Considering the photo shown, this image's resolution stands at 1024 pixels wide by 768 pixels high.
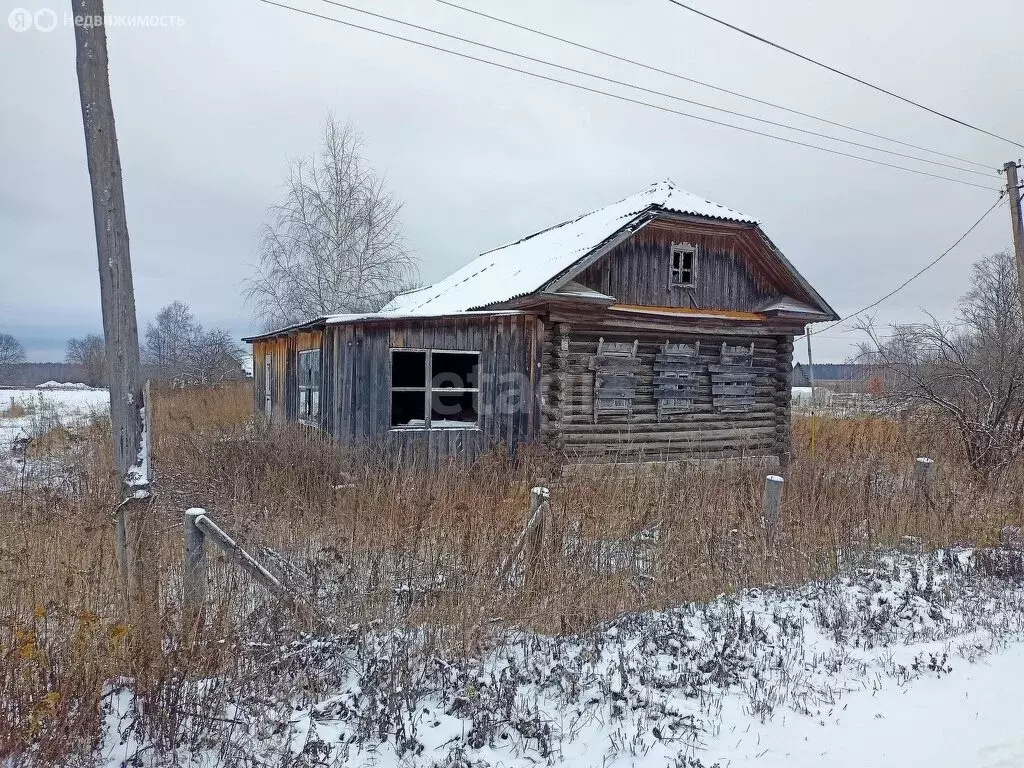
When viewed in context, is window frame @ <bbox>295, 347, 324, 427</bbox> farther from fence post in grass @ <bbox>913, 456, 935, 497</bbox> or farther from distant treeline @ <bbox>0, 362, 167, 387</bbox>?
distant treeline @ <bbox>0, 362, 167, 387</bbox>

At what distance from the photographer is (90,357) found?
59.1 metres

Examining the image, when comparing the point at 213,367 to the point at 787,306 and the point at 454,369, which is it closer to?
the point at 454,369

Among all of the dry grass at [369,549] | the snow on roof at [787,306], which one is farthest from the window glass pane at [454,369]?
the snow on roof at [787,306]

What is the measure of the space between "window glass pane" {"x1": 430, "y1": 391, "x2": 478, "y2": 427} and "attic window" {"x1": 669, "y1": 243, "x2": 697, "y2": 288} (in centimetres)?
466

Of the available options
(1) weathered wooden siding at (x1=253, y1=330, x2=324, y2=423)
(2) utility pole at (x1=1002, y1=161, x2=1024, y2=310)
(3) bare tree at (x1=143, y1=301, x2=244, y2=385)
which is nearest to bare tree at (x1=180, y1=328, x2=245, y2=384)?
(3) bare tree at (x1=143, y1=301, x2=244, y2=385)

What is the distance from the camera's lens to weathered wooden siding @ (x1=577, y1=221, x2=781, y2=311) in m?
11.1

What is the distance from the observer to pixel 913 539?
22.1ft

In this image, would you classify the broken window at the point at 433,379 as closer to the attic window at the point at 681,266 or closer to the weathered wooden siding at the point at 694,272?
the weathered wooden siding at the point at 694,272

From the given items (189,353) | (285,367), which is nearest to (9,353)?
(189,353)

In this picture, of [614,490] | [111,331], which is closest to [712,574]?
[614,490]

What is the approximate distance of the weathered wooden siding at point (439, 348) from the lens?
33.8 ft

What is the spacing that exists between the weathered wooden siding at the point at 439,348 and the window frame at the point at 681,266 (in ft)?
10.4

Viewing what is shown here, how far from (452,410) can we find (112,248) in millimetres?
7942

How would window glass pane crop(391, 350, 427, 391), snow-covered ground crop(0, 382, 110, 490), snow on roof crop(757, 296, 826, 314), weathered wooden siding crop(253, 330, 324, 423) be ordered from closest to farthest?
snow-covered ground crop(0, 382, 110, 490) < snow on roof crop(757, 296, 826, 314) < weathered wooden siding crop(253, 330, 324, 423) < window glass pane crop(391, 350, 427, 391)
